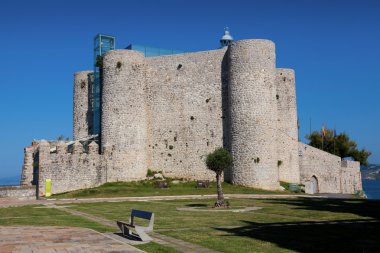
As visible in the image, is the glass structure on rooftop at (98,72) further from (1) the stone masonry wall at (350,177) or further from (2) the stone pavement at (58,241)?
(2) the stone pavement at (58,241)

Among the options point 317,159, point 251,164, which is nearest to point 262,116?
point 251,164

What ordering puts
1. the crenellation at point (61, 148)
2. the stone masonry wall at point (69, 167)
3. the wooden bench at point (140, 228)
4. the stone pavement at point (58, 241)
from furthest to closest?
the crenellation at point (61, 148) → the stone masonry wall at point (69, 167) → the wooden bench at point (140, 228) → the stone pavement at point (58, 241)

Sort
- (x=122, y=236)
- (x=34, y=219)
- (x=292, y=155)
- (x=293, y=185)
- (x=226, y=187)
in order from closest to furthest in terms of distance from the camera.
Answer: (x=122, y=236), (x=34, y=219), (x=226, y=187), (x=293, y=185), (x=292, y=155)

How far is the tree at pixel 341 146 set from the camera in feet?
205

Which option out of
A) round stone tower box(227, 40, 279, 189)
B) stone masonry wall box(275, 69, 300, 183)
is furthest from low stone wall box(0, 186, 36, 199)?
stone masonry wall box(275, 69, 300, 183)

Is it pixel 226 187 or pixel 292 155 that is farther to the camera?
pixel 292 155

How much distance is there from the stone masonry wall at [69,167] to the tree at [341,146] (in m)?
34.0

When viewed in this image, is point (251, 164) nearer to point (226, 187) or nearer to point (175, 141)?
point (226, 187)

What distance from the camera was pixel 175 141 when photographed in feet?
146

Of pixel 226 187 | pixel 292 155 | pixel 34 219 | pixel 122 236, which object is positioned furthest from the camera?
pixel 292 155

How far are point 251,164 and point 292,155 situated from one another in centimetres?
705

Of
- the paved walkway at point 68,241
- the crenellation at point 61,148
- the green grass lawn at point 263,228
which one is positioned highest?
the crenellation at point 61,148

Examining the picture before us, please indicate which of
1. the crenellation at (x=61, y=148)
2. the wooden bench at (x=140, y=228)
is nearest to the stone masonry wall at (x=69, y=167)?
the crenellation at (x=61, y=148)

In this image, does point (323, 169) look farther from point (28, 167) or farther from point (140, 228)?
point (140, 228)
